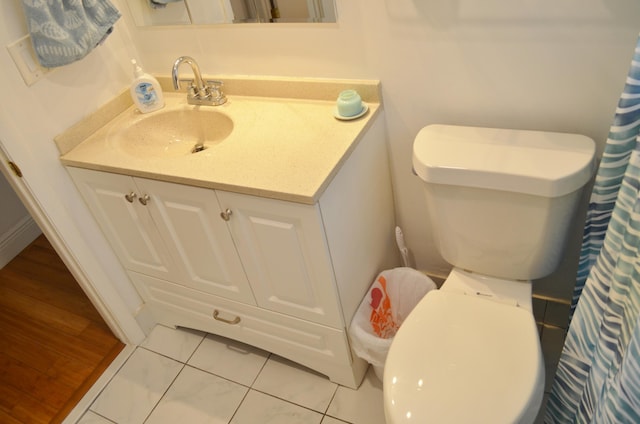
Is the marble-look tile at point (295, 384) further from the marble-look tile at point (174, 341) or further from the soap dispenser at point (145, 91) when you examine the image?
the soap dispenser at point (145, 91)

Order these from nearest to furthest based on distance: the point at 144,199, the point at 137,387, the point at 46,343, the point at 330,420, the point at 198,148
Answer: the point at 144,199 < the point at 330,420 < the point at 198,148 < the point at 137,387 < the point at 46,343

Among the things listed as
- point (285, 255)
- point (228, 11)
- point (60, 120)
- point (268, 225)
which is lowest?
point (285, 255)

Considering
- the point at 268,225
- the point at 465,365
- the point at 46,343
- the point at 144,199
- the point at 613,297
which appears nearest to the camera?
the point at 613,297

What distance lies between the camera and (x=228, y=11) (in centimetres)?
153

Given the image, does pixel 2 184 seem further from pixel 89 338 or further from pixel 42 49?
pixel 42 49

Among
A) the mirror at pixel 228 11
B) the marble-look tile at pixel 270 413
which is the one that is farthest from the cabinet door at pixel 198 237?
the mirror at pixel 228 11

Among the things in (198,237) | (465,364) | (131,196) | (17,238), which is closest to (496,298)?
(465,364)

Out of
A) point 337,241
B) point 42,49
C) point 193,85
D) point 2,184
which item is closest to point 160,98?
point 193,85

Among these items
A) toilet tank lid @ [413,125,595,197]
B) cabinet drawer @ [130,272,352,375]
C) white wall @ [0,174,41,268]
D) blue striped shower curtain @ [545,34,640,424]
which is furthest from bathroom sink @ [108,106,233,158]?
white wall @ [0,174,41,268]

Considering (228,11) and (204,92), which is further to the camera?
(204,92)

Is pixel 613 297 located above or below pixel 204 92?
below

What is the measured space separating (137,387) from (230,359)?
36cm

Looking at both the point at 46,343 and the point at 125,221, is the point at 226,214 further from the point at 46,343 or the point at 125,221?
the point at 46,343

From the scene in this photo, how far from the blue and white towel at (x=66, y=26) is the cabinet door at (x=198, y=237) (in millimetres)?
422
